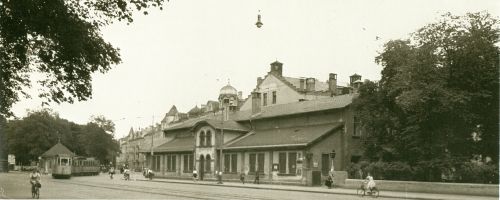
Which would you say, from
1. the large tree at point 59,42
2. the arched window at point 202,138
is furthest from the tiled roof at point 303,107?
the large tree at point 59,42

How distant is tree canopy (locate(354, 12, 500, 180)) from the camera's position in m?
35.6

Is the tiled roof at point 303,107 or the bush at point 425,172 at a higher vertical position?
the tiled roof at point 303,107

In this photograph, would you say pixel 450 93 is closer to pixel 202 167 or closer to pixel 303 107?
pixel 303 107

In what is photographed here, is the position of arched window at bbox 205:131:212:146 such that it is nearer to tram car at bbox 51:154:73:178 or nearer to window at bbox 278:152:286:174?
window at bbox 278:152:286:174

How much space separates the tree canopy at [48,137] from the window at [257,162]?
173 ft

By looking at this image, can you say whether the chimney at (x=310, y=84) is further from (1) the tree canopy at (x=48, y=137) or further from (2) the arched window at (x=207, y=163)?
(1) the tree canopy at (x=48, y=137)

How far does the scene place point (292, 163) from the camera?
151 ft

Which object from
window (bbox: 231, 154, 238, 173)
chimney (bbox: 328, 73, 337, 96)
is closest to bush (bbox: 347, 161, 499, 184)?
window (bbox: 231, 154, 238, 173)

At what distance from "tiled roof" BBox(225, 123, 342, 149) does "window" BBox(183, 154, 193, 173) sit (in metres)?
7.54

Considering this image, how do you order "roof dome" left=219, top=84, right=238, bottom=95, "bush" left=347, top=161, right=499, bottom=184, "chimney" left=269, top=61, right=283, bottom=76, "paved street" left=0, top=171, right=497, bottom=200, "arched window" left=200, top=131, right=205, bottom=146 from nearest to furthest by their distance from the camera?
"paved street" left=0, top=171, right=497, bottom=200 → "bush" left=347, top=161, right=499, bottom=184 → "arched window" left=200, top=131, right=205, bottom=146 → "chimney" left=269, top=61, right=283, bottom=76 → "roof dome" left=219, top=84, right=238, bottom=95

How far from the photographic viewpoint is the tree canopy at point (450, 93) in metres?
Answer: 35.6

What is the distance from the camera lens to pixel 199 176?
57.4m

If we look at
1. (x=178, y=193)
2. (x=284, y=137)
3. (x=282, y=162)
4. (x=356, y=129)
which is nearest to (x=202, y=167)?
(x=284, y=137)

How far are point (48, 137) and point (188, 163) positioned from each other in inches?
1692
